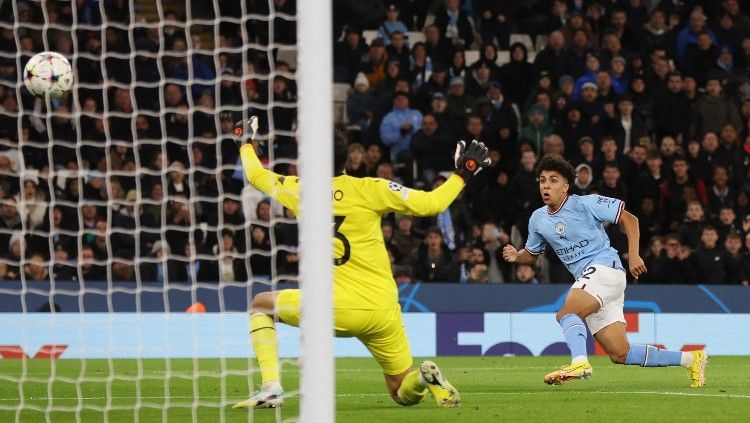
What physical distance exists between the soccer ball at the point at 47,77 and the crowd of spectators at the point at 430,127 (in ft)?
10.8

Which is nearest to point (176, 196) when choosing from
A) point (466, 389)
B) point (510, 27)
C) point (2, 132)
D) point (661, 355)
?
point (2, 132)

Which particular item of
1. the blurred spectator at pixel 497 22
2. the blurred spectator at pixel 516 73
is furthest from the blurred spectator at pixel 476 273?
the blurred spectator at pixel 497 22

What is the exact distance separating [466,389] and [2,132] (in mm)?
7900

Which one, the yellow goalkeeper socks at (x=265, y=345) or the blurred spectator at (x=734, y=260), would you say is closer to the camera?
the yellow goalkeeper socks at (x=265, y=345)

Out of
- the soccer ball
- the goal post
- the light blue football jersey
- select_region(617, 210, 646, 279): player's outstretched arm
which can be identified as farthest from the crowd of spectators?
the goal post

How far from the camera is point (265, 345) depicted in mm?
8352

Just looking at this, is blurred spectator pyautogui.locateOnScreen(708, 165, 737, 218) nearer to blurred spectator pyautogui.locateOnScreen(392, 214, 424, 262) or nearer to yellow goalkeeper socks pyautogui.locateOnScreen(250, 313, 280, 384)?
blurred spectator pyautogui.locateOnScreen(392, 214, 424, 262)

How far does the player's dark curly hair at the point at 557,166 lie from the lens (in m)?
9.96

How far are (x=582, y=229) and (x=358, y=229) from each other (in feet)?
8.15

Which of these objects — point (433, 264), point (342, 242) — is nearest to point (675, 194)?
point (433, 264)

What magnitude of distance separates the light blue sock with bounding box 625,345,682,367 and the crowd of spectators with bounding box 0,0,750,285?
15.5 feet

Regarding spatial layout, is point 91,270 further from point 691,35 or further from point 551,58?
point 691,35

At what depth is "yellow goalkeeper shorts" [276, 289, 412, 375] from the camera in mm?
8180

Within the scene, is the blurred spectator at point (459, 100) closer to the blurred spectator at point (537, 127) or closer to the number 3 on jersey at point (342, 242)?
the blurred spectator at point (537, 127)
